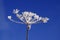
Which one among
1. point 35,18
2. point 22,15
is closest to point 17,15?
point 22,15

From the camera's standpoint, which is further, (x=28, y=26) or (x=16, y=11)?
(x=16, y=11)

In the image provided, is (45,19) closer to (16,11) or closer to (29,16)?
(29,16)

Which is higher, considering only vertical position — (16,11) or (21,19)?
(16,11)

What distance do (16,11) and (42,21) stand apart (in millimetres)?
1237

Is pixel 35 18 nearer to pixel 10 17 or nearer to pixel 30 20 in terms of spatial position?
pixel 30 20

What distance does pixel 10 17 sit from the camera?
9.33 meters

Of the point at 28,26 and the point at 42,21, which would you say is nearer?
the point at 28,26

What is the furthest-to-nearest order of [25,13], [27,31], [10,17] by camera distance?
1. [10,17]
2. [25,13]
3. [27,31]

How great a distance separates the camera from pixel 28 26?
8.13 meters

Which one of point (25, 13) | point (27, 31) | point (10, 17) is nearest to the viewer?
point (27, 31)

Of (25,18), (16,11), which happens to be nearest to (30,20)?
(25,18)

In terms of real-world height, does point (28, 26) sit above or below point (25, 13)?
below

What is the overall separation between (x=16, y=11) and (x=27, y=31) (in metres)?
1.40

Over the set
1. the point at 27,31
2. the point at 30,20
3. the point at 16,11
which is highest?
the point at 16,11
